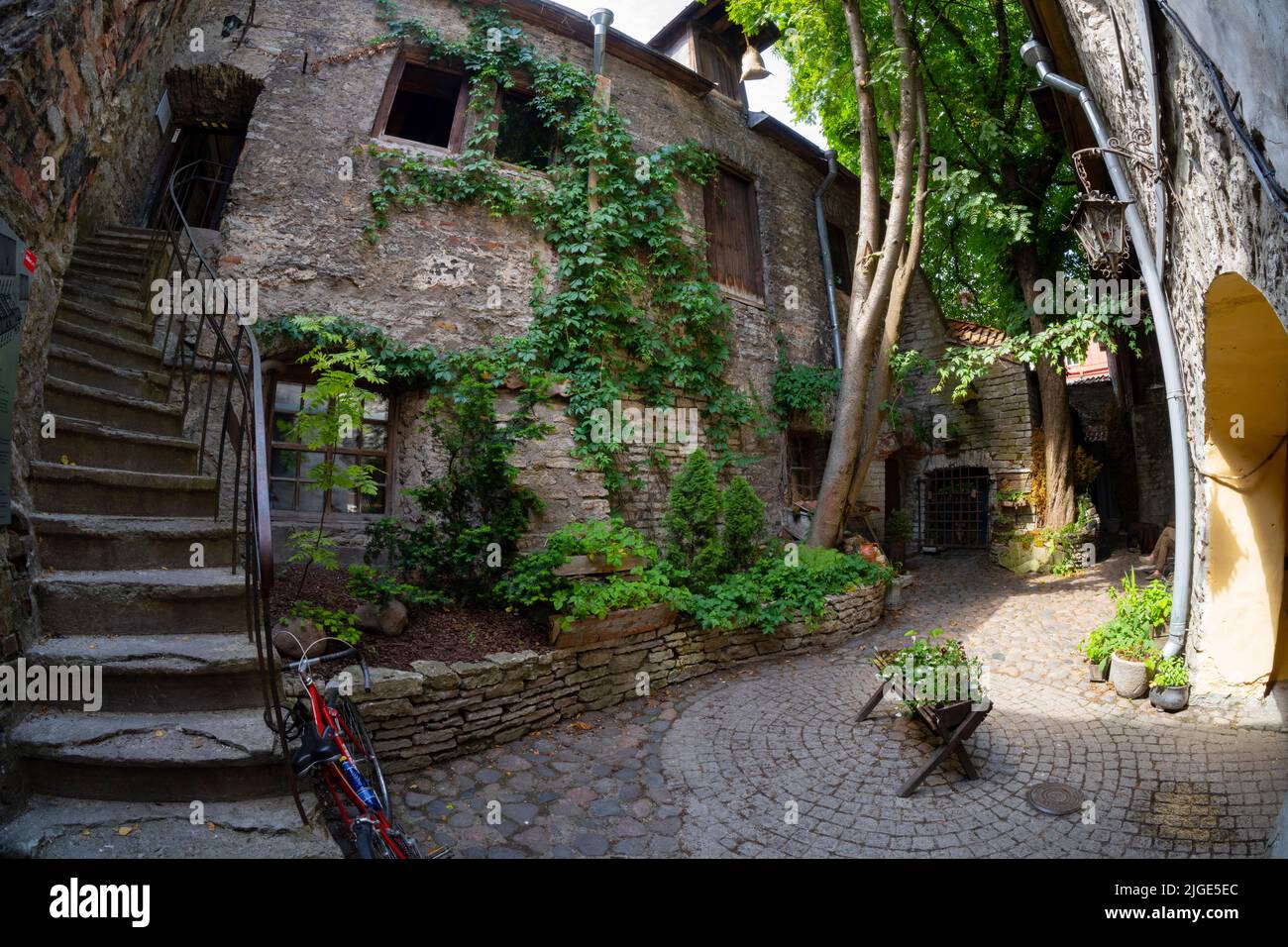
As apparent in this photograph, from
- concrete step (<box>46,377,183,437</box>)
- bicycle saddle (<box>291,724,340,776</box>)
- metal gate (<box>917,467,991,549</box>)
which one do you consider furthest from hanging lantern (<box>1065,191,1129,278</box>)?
metal gate (<box>917,467,991,549</box>)

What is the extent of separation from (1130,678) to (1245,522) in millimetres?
1424

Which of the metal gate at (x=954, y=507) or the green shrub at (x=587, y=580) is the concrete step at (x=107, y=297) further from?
the metal gate at (x=954, y=507)

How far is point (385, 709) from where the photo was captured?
3.85 metres

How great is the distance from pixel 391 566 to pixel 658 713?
101 inches

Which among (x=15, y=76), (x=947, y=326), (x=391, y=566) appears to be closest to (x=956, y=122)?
(x=947, y=326)

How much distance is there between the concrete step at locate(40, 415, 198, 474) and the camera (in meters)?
3.48

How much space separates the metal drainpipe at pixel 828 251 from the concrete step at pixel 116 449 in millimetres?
9046

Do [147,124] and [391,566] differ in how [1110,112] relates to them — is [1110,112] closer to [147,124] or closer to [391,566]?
[391,566]

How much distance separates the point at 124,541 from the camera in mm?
3207

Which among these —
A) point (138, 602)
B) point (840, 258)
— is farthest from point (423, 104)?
→ point (138, 602)

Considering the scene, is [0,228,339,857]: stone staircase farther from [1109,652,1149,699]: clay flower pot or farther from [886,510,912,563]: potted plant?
[886,510,912,563]: potted plant

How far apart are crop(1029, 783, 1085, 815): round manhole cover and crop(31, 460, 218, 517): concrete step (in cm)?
522

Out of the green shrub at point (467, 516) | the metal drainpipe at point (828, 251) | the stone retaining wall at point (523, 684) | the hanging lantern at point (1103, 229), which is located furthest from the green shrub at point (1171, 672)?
the metal drainpipe at point (828, 251)

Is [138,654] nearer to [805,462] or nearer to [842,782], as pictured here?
[842,782]
